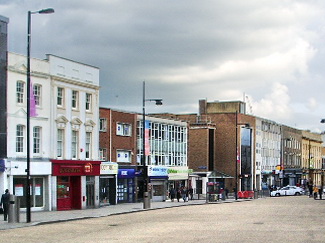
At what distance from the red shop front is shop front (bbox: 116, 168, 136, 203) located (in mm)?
8974

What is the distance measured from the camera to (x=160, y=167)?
256ft

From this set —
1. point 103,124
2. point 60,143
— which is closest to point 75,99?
point 60,143

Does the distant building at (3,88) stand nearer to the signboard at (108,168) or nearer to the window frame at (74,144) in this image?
the window frame at (74,144)

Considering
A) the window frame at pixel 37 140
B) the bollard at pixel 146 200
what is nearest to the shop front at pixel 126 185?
the bollard at pixel 146 200

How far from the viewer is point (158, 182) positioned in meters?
77.7

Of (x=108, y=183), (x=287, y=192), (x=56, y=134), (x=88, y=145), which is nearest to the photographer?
(x=56, y=134)

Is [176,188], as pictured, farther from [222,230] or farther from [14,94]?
[222,230]

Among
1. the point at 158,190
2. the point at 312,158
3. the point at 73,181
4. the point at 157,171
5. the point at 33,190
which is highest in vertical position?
the point at 312,158

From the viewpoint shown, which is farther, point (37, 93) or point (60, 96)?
point (60, 96)

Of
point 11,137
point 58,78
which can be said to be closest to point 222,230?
point 11,137

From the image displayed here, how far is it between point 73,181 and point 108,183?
32.1 feet

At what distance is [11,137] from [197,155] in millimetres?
56262

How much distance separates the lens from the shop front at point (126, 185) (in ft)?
220

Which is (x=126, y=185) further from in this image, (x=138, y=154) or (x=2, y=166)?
(x=2, y=166)
